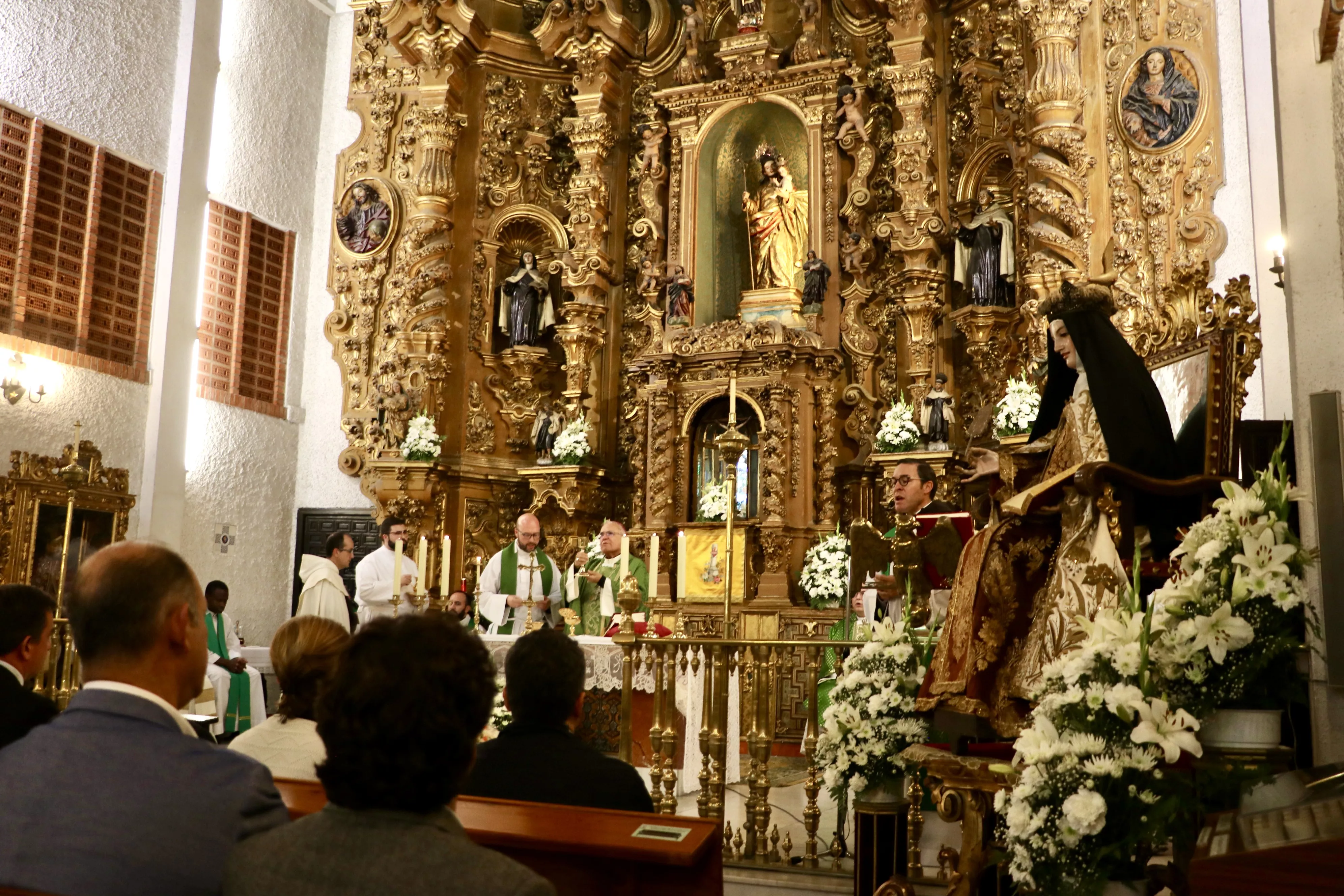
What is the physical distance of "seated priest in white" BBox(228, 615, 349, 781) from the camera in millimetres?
3238

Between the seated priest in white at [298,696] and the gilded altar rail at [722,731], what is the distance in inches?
93.0

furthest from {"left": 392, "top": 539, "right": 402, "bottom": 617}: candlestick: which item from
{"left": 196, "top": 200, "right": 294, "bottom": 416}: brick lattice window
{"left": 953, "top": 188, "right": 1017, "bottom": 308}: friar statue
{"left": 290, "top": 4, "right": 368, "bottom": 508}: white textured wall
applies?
{"left": 196, "top": 200, "right": 294, "bottom": 416}: brick lattice window

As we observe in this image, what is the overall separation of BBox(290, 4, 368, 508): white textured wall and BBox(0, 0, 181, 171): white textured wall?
2.41 m

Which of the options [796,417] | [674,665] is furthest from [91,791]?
[796,417]

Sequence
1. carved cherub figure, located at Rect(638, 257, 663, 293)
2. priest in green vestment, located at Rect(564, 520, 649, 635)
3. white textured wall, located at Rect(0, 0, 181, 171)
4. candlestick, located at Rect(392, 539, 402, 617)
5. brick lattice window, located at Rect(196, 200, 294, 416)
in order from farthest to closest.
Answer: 1. brick lattice window, located at Rect(196, 200, 294, 416)
2. carved cherub figure, located at Rect(638, 257, 663, 293)
3. white textured wall, located at Rect(0, 0, 181, 171)
4. priest in green vestment, located at Rect(564, 520, 649, 635)
5. candlestick, located at Rect(392, 539, 402, 617)

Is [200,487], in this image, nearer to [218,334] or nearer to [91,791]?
[218,334]

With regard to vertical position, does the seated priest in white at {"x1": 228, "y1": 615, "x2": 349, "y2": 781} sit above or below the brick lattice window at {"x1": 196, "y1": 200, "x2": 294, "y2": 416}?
below

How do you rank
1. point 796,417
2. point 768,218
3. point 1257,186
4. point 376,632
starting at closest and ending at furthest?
point 376,632 → point 1257,186 → point 796,417 → point 768,218

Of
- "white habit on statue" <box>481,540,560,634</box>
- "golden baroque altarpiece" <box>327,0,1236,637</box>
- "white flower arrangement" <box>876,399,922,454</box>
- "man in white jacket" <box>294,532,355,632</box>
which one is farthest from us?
"white flower arrangement" <box>876,399,922,454</box>

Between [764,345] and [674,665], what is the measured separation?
6584 millimetres

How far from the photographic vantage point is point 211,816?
1.94 metres

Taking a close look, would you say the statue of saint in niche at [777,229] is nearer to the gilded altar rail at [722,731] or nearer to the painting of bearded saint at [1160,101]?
the painting of bearded saint at [1160,101]

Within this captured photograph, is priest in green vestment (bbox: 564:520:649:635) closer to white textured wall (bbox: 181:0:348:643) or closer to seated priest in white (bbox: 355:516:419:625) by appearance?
seated priest in white (bbox: 355:516:419:625)

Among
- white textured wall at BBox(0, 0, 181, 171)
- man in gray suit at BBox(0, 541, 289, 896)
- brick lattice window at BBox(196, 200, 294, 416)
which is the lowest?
man in gray suit at BBox(0, 541, 289, 896)
